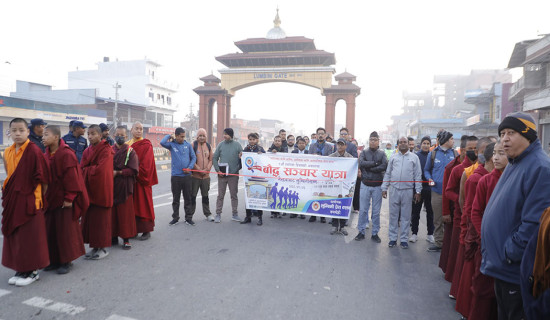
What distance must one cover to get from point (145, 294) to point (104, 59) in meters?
62.7

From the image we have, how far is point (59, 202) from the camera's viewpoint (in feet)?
12.8

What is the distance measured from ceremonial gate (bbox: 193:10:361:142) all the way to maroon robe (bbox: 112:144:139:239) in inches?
799

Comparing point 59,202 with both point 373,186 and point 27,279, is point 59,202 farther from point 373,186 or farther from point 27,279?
point 373,186

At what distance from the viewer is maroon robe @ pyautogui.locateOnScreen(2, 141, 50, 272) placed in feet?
11.7

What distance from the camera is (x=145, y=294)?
341 centimetres

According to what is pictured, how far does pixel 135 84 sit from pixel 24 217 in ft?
177

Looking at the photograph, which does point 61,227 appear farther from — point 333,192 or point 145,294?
point 333,192

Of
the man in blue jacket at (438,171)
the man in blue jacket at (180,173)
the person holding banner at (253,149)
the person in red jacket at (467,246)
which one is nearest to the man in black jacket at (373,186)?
the man in blue jacket at (438,171)

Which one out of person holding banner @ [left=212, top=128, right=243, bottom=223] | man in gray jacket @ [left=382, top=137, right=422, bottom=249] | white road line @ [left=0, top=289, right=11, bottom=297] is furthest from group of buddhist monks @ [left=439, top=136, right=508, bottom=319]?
white road line @ [left=0, top=289, right=11, bottom=297]

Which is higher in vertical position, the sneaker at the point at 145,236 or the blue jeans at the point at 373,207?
the blue jeans at the point at 373,207

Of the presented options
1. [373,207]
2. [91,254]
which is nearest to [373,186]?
[373,207]

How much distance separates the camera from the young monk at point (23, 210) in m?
3.56

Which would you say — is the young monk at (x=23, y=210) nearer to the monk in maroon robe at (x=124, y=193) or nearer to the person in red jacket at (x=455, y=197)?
the monk in maroon robe at (x=124, y=193)

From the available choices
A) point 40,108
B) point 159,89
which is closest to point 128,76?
point 159,89
